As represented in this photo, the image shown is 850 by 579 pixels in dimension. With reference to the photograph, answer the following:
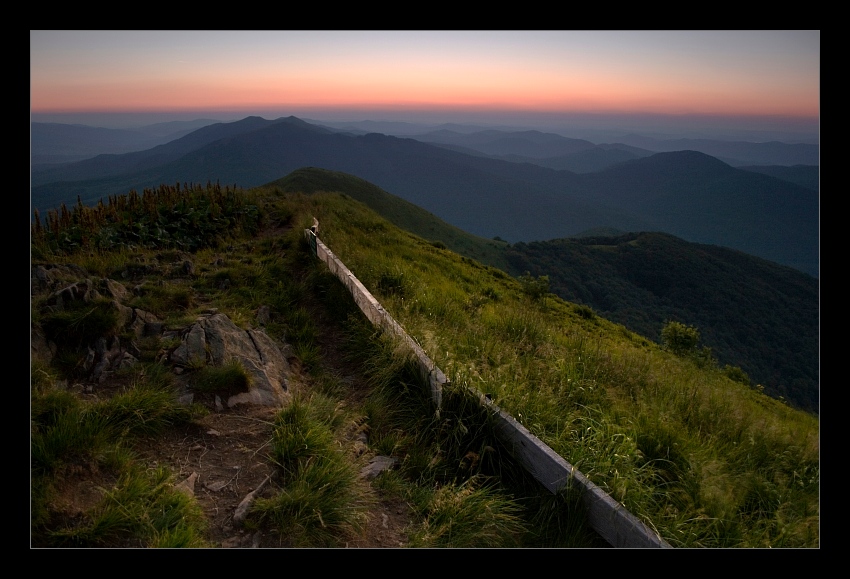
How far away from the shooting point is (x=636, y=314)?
77.1m

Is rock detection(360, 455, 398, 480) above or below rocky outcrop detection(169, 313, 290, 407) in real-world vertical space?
below

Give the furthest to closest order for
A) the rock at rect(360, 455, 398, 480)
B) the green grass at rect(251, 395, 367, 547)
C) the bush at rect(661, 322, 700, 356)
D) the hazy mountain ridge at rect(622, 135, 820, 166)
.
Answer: the bush at rect(661, 322, 700, 356)
the hazy mountain ridge at rect(622, 135, 820, 166)
the rock at rect(360, 455, 398, 480)
the green grass at rect(251, 395, 367, 547)

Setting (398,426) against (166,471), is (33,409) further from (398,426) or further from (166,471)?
(398,426)

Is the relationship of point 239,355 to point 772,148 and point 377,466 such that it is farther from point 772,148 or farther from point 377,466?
point 772,148

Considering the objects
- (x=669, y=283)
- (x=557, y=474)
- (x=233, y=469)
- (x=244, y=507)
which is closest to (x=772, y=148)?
(x=557, y=474)

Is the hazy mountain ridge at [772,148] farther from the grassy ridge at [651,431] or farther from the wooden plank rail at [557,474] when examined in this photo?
the wooden plank rail at [557,474]

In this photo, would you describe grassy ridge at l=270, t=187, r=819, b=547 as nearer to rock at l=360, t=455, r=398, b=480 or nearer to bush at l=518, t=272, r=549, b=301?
rock at l=360, t=455, r=398, b=480

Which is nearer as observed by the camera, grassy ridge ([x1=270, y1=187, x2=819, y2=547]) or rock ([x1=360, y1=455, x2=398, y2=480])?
grassy ridge ([x1=270, y1=187, x2=819, y2=547])

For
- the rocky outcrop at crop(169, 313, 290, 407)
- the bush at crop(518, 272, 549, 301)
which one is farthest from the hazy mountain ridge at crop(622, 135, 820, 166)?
the bush at crop(518, 272, 549, 301)

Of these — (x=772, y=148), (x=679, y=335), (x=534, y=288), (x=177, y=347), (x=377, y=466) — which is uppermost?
(x=772, y=148)

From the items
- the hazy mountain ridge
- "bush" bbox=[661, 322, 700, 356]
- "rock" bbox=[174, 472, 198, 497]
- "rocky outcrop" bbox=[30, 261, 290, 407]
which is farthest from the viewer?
"bush" bbox=[661, 322, 700, 356]

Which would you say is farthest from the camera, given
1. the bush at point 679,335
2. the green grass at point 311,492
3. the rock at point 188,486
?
the bush at point 679,335

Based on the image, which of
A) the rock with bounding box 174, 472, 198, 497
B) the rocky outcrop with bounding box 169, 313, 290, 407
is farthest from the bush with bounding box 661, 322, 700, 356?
the rock with bounding box 174, 472, 198, 497

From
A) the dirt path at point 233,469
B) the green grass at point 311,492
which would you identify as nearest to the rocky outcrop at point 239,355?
the dirt path at point 233,469
